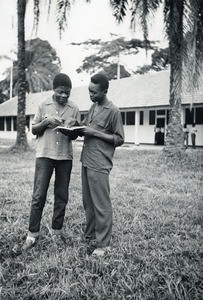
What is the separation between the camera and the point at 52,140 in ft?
11.9

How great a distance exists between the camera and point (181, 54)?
10969mm

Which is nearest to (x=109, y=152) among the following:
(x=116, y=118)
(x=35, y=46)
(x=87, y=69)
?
(x=116, y=118)

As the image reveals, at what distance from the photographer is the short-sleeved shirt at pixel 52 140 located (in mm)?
3602

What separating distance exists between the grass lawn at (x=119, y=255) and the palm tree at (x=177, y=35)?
519 centimetres

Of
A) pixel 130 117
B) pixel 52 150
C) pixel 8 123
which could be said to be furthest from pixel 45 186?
pixel 8 123

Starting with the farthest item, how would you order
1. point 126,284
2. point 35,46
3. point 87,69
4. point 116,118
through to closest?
point 35,46, point 87,69, point 116,118, point 126,284

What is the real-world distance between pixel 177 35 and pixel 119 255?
28.8 ft

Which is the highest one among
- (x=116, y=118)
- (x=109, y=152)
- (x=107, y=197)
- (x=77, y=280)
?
(x=116, y=118)

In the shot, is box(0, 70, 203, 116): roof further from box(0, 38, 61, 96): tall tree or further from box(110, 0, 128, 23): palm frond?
box(0, 38, 61, 96): tall tree

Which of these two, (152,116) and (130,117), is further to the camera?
(130,117)

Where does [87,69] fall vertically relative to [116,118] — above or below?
above

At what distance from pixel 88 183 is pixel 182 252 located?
3.85 ft

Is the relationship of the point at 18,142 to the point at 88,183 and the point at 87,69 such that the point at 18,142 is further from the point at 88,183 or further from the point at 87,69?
the point at 87,69

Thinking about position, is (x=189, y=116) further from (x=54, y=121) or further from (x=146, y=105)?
(x=54, y=121)
